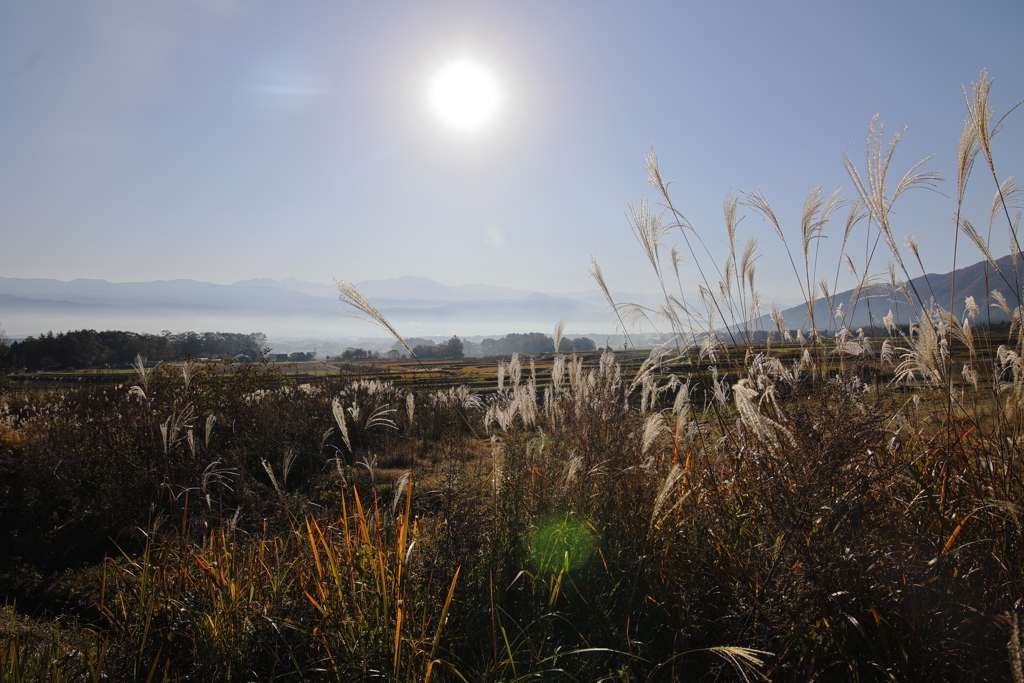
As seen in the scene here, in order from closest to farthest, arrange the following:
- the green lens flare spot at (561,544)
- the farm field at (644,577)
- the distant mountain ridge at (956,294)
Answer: the farm field at (644,577) → the green lens flare spot at (561,544) → the distant mountain ridge at (956,294)

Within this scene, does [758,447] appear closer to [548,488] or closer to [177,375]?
[548,488]

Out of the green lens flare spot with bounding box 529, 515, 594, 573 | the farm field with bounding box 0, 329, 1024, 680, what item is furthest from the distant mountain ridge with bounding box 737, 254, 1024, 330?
the green lens flare spot with bounding box 529, 515, 594, 573

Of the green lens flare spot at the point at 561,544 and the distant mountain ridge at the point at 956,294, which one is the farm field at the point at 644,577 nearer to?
the green lens flare spot at the point at 561,544

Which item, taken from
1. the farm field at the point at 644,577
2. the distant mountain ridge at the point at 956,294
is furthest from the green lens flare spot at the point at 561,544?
the distant mountain ridge at the point at 956,294

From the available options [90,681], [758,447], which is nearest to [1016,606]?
[758,447]

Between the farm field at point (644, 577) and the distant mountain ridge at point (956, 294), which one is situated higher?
the distant mountain ridge at point (956, 294)

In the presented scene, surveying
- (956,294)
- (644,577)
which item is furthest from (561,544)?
(956,294)

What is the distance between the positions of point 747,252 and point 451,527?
7.87 ft

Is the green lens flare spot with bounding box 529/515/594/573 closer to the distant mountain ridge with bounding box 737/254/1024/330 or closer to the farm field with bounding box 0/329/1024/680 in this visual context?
the farm field with bounding box 0/329/1024/680

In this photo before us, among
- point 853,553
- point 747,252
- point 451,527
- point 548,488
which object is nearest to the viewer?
point 853,553

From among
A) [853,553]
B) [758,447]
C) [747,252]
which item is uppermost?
[747,252]

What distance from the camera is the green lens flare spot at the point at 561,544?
2.12m

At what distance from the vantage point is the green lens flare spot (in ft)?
6.97

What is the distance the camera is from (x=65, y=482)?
4738 mm
